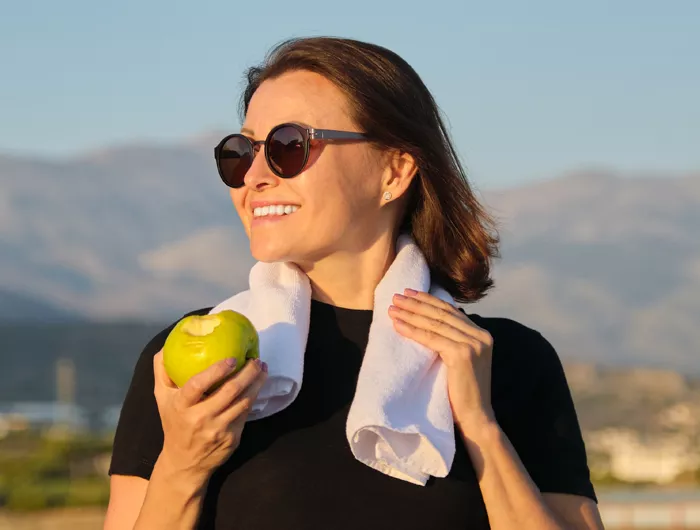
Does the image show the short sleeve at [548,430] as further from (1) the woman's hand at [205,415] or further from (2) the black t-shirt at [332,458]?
(1) the woman's hand at [205,415]

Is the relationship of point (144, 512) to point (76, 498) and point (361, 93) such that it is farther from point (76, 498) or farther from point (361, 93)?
point (76, 498)

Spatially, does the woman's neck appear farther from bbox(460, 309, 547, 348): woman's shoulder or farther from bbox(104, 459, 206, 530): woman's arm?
bbox(104, 459, 206, 530): woman's arm

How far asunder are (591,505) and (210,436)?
3.73ft

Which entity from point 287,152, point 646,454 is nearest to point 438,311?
point 287,152

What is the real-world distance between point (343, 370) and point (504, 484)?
1.75 feet

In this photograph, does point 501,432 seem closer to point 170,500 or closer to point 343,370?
point 343,370

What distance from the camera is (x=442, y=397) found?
338 cm

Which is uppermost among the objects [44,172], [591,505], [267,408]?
[267,408]

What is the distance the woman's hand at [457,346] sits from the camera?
3.32 meters

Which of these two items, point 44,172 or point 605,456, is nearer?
point 605,456

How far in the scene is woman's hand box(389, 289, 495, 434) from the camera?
3.32 m

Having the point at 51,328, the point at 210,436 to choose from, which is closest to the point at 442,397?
the point at 210,436

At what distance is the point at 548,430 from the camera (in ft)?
11.6

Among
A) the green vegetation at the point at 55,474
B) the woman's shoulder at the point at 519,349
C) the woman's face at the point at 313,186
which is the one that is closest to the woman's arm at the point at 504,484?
the woman's shoulder at the point at 519,349
